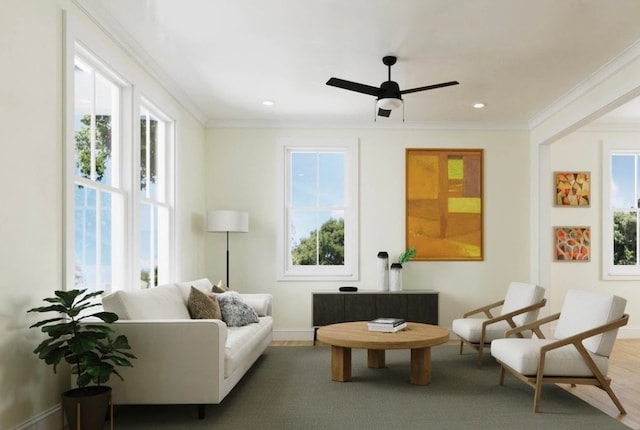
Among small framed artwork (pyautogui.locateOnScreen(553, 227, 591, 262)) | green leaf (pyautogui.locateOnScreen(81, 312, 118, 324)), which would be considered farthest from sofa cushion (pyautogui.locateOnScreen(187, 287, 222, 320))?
small framed artwork (pyautogui.locateOnScreen(553, 227, 591, 262))

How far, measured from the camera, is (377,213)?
24.2ft

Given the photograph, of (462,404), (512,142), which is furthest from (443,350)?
(512,142)

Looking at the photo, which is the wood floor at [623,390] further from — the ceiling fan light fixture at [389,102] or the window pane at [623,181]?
the ceiling fan light fixture at [389,102]

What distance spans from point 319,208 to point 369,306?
1478 mm

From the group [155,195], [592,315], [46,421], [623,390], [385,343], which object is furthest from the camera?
[155,195]

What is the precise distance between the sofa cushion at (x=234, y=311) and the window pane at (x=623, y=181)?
16.8ft

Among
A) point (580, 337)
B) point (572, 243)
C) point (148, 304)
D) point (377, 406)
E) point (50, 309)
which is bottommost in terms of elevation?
point (377, 406)

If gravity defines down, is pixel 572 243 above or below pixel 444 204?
below

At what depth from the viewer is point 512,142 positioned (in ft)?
24.5

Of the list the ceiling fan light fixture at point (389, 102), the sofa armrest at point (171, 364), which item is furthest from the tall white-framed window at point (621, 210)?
the sofa armrest at point (171, 364)

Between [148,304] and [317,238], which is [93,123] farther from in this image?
[317,238]

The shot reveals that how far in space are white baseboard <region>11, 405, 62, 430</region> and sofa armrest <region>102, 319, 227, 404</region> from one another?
35cm

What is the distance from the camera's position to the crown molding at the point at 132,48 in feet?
12.9

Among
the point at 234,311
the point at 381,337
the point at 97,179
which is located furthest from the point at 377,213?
the point at 97,179
